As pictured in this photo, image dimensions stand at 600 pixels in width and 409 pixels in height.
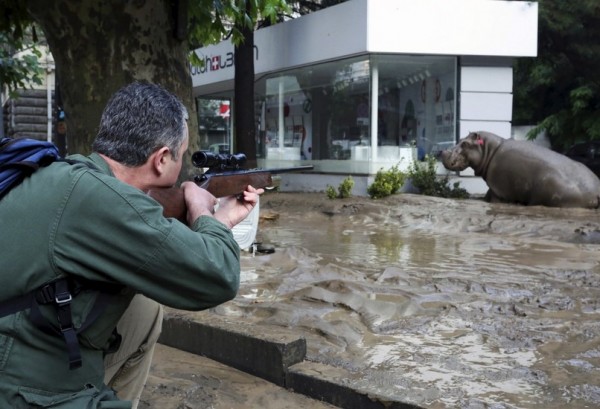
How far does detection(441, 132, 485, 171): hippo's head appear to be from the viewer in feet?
45.9

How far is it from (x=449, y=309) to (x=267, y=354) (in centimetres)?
187

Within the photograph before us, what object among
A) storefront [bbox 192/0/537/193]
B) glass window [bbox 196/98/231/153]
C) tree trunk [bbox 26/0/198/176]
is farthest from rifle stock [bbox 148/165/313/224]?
glass window [bbox 196/98/231/153]

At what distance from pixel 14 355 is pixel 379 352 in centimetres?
292

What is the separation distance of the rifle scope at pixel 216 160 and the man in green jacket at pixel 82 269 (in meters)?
0.48

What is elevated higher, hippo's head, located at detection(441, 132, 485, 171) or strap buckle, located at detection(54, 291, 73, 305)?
hippo's head, located at detection(441, 132, 485, 171)

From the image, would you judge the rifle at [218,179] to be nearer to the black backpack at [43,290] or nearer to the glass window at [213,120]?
the black backpack at [43,290]

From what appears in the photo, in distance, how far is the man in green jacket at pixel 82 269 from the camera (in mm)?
1946

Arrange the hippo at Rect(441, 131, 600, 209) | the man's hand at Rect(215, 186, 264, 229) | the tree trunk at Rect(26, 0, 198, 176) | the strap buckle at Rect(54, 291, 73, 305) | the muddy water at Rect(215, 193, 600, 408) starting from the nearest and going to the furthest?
the strap buckle at Rect(54, 291, 73, 305), the man's hand at Rect(215, 186, 264, 229), the muddy water at Rect(215, 193, 600, 408), the tree trunk at Rect(26, 0, 198, 176), the hippo at Rect(441, 131, 600, 209)

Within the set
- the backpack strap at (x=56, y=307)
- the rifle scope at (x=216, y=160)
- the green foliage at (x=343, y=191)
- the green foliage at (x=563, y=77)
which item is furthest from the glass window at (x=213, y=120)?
the backpack strap at (x=56, y=307)

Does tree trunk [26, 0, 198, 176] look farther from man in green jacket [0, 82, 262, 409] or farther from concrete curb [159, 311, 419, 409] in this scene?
man in green jacket [0, 82, 262, 409]

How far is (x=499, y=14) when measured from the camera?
50.5 ft

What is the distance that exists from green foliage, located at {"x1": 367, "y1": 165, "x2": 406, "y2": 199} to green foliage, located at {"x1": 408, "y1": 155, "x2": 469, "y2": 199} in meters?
0.36

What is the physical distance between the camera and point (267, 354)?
4.17 m

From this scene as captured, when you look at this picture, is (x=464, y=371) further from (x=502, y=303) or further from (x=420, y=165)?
(x=420, y=165)
